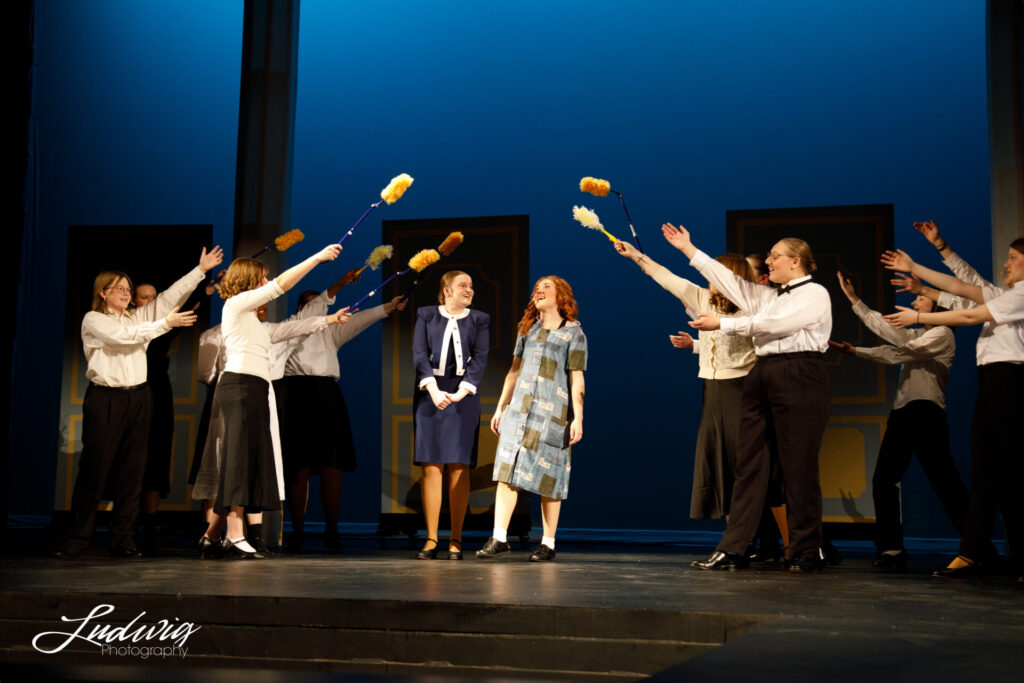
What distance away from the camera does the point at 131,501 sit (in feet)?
15.3

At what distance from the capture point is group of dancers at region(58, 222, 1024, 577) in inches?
158

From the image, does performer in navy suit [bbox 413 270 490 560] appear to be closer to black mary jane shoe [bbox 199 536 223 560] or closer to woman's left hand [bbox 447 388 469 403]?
woman's left hand [bbox 447 388 469 403]

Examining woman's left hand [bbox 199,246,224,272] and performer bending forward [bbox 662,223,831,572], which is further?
woman's left hand [bbox 199,246,224,272]

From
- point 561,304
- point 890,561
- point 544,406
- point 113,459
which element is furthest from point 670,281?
point 113,459

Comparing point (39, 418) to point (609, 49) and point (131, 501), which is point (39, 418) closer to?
point (131, 501)

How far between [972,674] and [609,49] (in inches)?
244

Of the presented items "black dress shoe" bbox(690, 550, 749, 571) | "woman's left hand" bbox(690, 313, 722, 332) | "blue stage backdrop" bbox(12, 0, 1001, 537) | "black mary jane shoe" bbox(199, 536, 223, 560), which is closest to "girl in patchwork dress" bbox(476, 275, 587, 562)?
"black dress shoe" bbox(690, 550, 749, 571)

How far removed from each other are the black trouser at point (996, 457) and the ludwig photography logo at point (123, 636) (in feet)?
9.93

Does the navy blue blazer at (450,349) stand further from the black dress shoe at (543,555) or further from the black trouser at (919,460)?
the black trouser at (919,460)

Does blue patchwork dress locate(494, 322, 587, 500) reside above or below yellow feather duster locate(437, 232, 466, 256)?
below

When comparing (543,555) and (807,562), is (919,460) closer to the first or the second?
(807,562)

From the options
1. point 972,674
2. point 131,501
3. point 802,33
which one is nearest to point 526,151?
point 802,33

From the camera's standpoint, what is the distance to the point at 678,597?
10.1ft

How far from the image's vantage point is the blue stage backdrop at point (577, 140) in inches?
269
